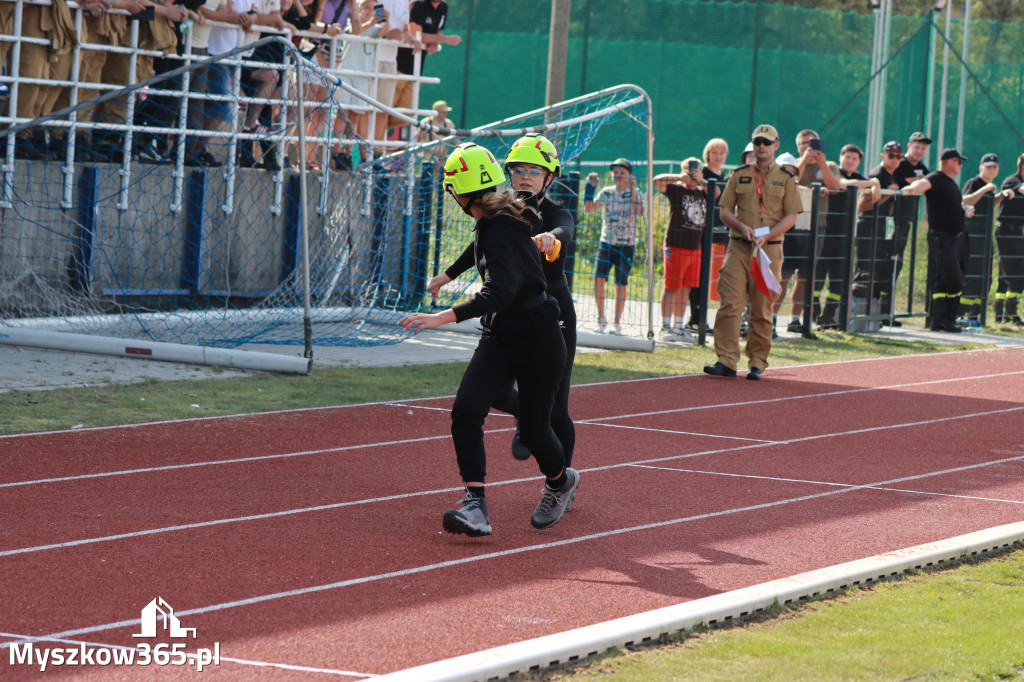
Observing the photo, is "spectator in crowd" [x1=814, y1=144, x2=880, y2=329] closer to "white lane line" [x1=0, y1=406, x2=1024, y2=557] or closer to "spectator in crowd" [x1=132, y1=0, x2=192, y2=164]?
"white lane line" [x1=0, y1=406, x2=1024, y2=557]

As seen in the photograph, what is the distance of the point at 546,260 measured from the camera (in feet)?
22.6

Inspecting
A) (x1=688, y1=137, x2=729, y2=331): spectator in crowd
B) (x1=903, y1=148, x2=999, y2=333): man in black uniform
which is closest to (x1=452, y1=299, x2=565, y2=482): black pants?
(x1=688, y1=137, x2=729, y2=331): spectator in crowd

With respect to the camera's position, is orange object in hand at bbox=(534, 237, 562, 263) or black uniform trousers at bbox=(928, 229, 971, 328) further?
black uniform trousers at bbox=(928, 229, 971, 328)

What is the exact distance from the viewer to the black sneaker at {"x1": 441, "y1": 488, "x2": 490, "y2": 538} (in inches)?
250

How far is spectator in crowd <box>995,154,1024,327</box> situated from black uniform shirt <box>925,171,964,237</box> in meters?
1.46

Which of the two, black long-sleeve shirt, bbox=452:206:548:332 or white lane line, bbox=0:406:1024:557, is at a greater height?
black long-sleeve shirt, bbox=452:206:548:332

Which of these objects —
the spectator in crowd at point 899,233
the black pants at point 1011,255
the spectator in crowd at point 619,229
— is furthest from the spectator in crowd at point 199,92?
the black pants at point 1011,255

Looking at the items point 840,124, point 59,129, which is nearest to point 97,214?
point 59,129

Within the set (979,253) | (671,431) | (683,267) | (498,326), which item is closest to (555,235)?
(498,326)

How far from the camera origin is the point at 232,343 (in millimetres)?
12664

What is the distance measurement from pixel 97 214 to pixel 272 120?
2.19m

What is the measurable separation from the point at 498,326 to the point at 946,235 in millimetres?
12802

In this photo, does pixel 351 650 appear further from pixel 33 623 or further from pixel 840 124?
pixel 840 124

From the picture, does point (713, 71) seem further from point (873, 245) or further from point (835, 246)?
point (835, 246)
